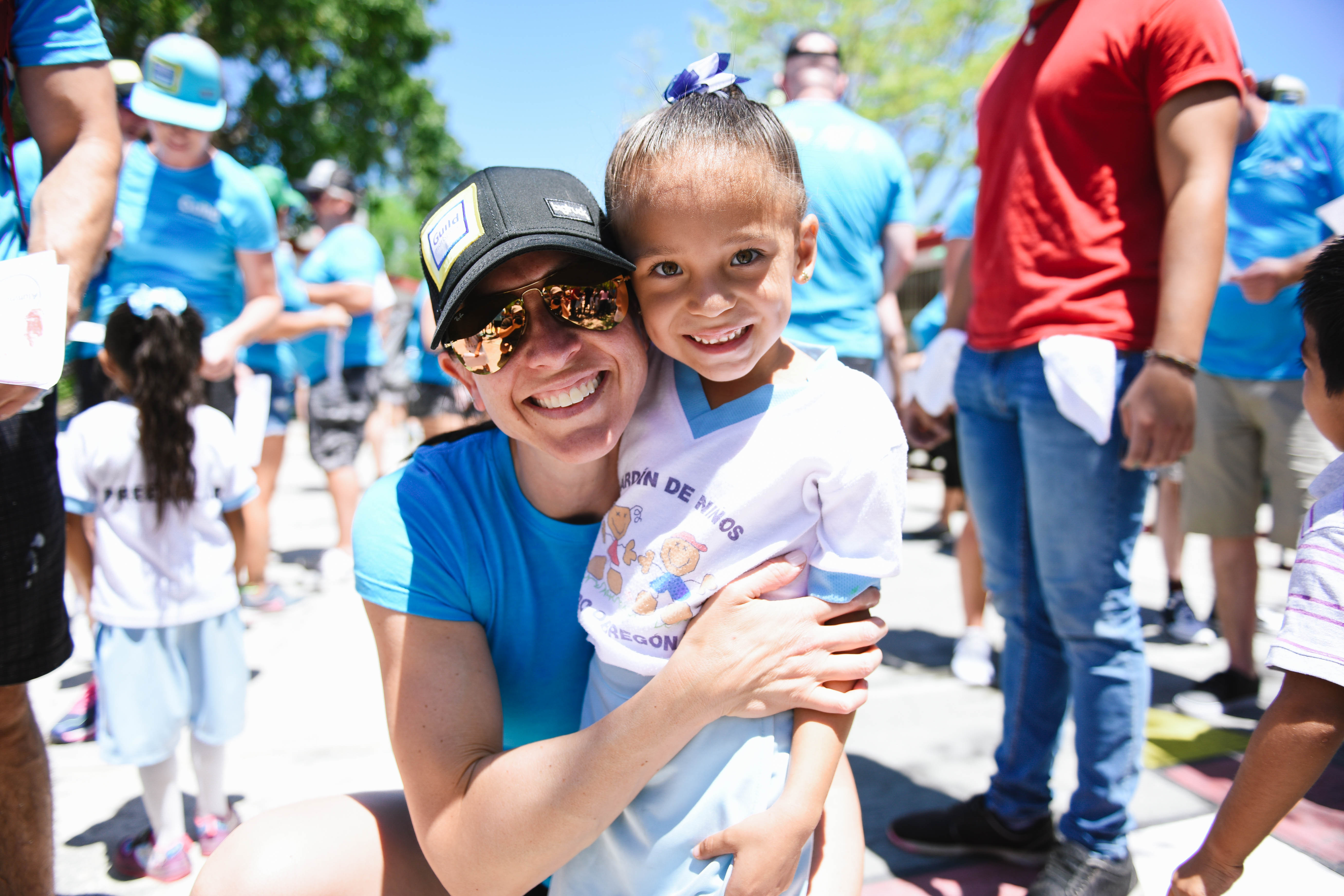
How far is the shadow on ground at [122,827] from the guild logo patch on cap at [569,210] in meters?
2.32

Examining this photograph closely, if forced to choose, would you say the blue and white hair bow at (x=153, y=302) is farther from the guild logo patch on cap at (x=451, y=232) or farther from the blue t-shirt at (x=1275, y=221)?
the blue t-shirt at (x=1275, y=221)

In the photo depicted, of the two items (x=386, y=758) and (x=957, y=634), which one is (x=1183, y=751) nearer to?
(x=957, y=634)

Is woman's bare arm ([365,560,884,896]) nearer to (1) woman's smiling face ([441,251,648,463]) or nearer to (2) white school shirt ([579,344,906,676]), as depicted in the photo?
(2) white school shirt ([579,344,906,676])

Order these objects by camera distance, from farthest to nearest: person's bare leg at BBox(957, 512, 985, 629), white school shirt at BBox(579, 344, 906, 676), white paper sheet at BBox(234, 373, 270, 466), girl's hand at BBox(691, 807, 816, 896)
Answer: person's bare leg at BBox(957, 512, 985, 629) → white paper sheet at BBox(234, 373, 270, 466) → white school shirt at BBox(579, 344, 906, 676) → girl's hand at BBox(691, 807, 816, 896)

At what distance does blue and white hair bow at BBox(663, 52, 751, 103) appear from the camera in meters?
1.38

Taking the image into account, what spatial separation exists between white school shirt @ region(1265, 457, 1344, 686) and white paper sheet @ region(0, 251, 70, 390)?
6.15 ft

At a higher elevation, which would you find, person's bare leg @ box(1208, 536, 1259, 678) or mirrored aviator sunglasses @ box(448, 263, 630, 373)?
mirrored aviator sunglasses @ box(448, 263, 630, 373)

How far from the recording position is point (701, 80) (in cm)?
139

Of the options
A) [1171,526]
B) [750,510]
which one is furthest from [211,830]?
[1171,526]

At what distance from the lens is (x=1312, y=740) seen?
3.82ft

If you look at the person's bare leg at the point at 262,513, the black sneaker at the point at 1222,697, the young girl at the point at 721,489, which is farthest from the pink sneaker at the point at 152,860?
the black sneaker at the point at 1222,697

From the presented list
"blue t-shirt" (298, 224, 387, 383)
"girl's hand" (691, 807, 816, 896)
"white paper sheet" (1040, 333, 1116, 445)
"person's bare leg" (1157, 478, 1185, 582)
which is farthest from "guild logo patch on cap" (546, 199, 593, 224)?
"blue t-shirt" (298, 224, 387, 383)

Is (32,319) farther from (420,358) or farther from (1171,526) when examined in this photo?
(420,358)

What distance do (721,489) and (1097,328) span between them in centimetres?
108
